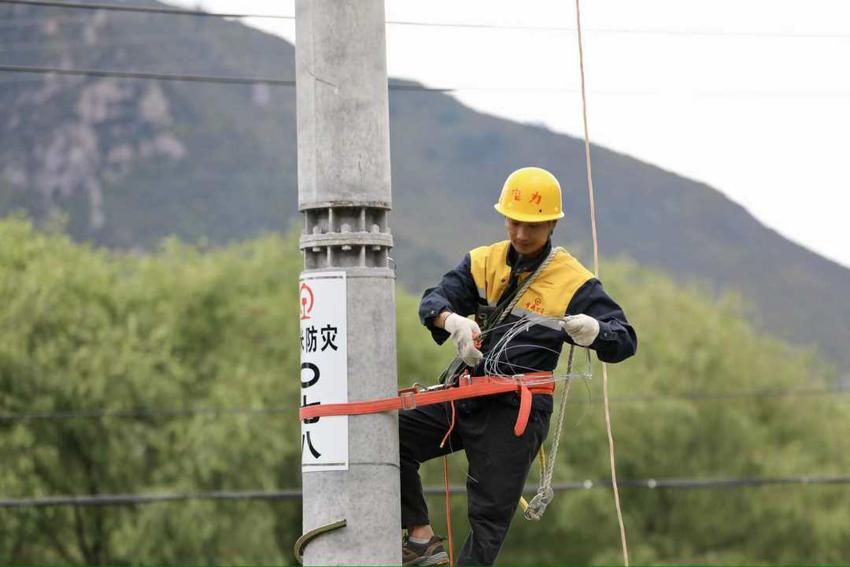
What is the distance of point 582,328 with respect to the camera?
5.66m

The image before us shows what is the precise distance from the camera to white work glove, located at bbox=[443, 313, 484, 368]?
564cm

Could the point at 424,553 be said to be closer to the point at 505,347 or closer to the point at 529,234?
the point at 505,347

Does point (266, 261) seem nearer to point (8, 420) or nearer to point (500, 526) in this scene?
point (8, 420)

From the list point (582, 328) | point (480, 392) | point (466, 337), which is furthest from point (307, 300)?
point (582, 328)

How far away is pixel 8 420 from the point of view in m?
31.4

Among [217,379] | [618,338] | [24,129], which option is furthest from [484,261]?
[24,129]

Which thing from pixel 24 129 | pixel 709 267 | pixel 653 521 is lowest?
pixel 653 521

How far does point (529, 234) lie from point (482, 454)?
88 cm

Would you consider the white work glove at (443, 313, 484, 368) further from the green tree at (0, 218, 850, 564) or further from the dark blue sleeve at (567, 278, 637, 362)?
the green tree at (0, 218, 850, 564)

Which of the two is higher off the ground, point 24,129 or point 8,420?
point 24,129

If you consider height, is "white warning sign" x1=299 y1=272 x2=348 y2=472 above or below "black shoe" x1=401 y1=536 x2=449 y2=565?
above

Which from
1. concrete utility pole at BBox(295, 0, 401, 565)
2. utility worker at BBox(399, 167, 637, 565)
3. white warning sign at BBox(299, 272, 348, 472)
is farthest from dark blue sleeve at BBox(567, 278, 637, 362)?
white warning sign at BBox(299, 272, 348, 472)

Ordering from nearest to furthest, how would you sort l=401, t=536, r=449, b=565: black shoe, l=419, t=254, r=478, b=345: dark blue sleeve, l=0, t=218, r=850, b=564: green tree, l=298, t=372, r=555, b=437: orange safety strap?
l=298, t=372, r=555, b=437: orange safety strap < l=419, t=254, r=478, b=345: dark blue sleeve < l=401, t=536, r=449, b=565: black shoe < l=0, t=218, r=850, b=564: green tree

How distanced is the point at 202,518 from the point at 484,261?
1038 inches
